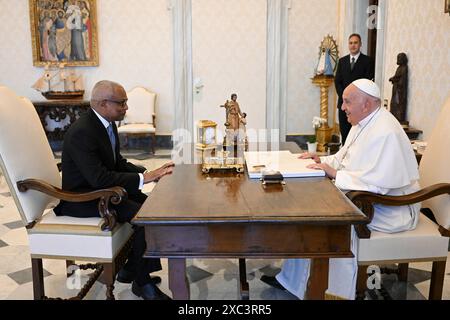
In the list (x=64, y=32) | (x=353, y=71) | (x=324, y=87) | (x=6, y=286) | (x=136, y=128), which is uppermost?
(x=64, y=32)

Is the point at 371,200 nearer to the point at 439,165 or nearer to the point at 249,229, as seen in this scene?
the point at 439,165

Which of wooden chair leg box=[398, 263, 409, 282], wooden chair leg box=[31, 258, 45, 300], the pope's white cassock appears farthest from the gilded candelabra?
wooden chair leg box=[31, 258, 45, 300]

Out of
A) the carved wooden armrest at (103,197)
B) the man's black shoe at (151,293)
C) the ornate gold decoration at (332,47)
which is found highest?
the ornate gold decoration at (332,47)

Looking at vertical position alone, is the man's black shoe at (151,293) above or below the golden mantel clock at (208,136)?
below

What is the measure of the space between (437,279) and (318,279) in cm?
96

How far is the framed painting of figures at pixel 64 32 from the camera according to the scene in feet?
26.8

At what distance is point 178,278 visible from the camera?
2174 millimetres

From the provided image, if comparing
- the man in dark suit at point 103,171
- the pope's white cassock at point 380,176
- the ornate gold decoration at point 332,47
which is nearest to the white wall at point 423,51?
the ornate gold decoration at point 332,47

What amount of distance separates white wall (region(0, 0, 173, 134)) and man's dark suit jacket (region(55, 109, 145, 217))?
5616 millimetres

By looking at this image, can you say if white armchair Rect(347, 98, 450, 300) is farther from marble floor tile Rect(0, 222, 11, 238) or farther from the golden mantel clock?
marble floor tile Rect(0, 222, 11, 238)

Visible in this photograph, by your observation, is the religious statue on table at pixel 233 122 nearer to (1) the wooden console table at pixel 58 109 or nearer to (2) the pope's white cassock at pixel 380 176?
(2) the pope's white cassock at pixel 380 176

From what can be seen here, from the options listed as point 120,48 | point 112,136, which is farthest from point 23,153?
point 120,48

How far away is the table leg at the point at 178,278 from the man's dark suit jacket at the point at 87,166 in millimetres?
861
